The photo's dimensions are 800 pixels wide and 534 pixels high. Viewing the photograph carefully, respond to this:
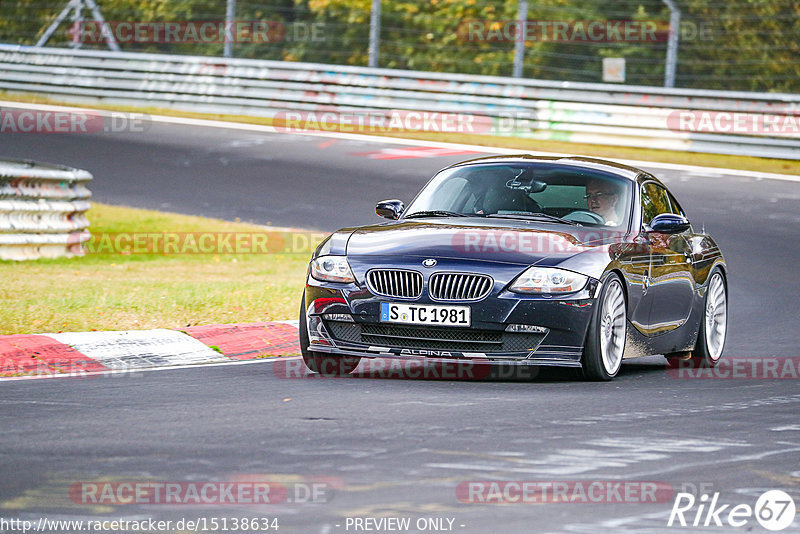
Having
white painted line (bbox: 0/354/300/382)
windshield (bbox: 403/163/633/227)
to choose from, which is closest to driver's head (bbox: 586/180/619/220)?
windshield (bbox: 403/163/633/227)

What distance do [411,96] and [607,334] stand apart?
17611 mm

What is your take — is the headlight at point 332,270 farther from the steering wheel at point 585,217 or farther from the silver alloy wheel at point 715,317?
the silver alloy wheel at point 715,317

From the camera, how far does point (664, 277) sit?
10031 millimetres

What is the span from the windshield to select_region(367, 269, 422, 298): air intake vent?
1.25 m

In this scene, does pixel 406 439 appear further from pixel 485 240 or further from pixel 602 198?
pixel 602 198

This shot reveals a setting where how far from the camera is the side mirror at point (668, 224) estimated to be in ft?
32.2

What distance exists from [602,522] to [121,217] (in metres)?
14.5

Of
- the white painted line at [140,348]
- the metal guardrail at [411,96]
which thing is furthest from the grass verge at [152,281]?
the metal guardrail at [411,96]

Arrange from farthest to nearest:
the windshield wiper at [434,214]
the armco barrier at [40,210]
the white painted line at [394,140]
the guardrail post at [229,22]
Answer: the guardrail post at [229,22] < the white painted line at [394,140] < the armco barrier at [40,210] < the windshield wiper at [434,214]

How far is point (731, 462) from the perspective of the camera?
6484mm

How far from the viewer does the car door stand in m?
9.84

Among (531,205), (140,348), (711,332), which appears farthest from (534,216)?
(140,348)

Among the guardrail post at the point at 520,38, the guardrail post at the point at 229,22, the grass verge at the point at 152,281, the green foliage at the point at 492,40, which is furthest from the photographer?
the green foliage at the point at 492,40

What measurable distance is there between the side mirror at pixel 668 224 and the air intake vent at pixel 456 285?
179cm
